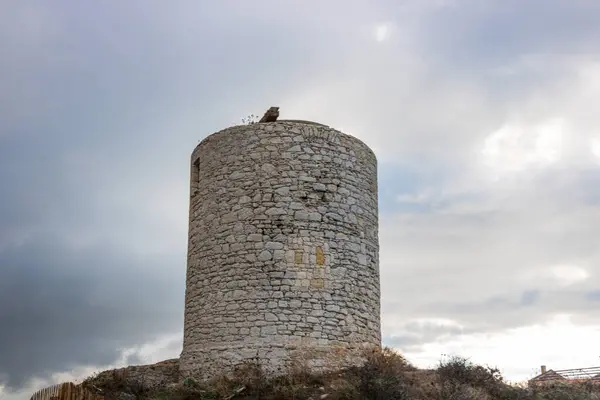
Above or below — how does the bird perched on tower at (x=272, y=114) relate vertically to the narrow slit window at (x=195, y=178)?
above

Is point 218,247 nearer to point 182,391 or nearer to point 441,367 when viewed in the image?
point 182,391

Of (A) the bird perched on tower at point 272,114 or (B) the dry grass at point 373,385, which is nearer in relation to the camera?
(B) the dry grass at point 373,385

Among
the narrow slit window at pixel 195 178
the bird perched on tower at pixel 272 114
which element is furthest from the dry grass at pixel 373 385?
the bird perched on tower at pixel 272 114

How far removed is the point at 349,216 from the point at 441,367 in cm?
343

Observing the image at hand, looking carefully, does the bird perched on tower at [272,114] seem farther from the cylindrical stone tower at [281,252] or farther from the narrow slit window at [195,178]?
the narrow slit window at [195,178]

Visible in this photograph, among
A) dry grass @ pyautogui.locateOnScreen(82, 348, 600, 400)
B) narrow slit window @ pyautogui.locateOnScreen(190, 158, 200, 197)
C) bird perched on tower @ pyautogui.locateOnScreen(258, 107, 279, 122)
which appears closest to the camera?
dry grass @ pyautogui.locateOnScreen(82, 348, 600, 400)

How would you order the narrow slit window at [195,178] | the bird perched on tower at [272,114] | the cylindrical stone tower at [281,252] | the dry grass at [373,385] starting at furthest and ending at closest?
the narrow slit window at [195,178]
the bird perched on tower at [272,114]
the cylindrical stone tower at [281,252]
the dry grass at [373,385]

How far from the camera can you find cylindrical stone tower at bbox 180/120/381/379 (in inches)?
549

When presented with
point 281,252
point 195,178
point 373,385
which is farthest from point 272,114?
point 373,385

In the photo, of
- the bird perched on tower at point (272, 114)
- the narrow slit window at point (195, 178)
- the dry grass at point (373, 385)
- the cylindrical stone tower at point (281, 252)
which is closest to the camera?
the dry grass at point (373, 385)

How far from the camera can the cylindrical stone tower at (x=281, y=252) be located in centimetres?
1395

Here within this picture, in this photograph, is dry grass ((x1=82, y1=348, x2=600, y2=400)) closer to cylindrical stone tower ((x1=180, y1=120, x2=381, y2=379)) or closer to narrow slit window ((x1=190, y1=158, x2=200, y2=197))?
cylindrical stone tower ((x1=180, y1=120, x2=381, y2=379))

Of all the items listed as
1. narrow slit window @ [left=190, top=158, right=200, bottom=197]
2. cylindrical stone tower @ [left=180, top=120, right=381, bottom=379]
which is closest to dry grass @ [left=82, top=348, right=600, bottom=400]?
cylindrical stone tower @ [left=180, top=120, right=381, bottom=379]

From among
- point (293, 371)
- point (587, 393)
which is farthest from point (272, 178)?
point (587, 393)
